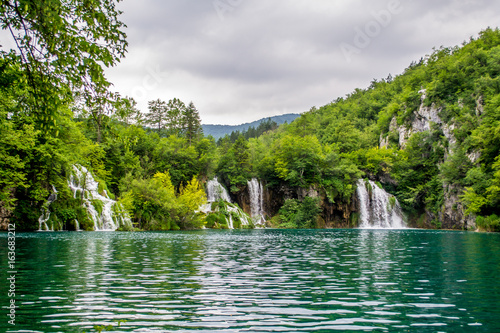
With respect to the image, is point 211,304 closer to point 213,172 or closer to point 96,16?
point 96,16

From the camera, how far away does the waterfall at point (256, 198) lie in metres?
66.6

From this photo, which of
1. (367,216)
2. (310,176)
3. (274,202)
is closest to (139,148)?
(274,202)

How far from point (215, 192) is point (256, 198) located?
8.44 metres

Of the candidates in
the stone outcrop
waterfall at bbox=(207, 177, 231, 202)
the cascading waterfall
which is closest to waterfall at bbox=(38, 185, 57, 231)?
the cascading waterfall

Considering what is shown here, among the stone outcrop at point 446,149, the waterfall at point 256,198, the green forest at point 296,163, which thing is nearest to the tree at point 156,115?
the green forest at point 296,163

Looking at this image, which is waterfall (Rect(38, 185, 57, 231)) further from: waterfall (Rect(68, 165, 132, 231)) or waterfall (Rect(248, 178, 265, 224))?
waterfall (Rect(248, 178, 265, 224))

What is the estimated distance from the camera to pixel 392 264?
14.8 meters

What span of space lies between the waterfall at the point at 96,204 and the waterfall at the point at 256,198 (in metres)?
28.0

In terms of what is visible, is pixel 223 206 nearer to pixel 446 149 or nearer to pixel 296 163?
pixel 296 163

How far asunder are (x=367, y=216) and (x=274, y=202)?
57.0 ft

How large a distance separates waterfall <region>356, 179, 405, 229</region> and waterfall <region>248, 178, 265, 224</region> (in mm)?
18057

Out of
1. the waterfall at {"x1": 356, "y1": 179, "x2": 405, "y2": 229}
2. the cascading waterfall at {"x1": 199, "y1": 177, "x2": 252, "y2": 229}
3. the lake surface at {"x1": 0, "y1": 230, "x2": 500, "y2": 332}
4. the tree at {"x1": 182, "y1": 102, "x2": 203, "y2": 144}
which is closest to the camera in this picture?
the lake surface at {"x1": 0, "y1": 230, "x2": 500, "y2": 332}

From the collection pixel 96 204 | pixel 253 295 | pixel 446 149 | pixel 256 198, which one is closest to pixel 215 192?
pixel 256 198

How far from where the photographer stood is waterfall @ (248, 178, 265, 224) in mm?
66562
